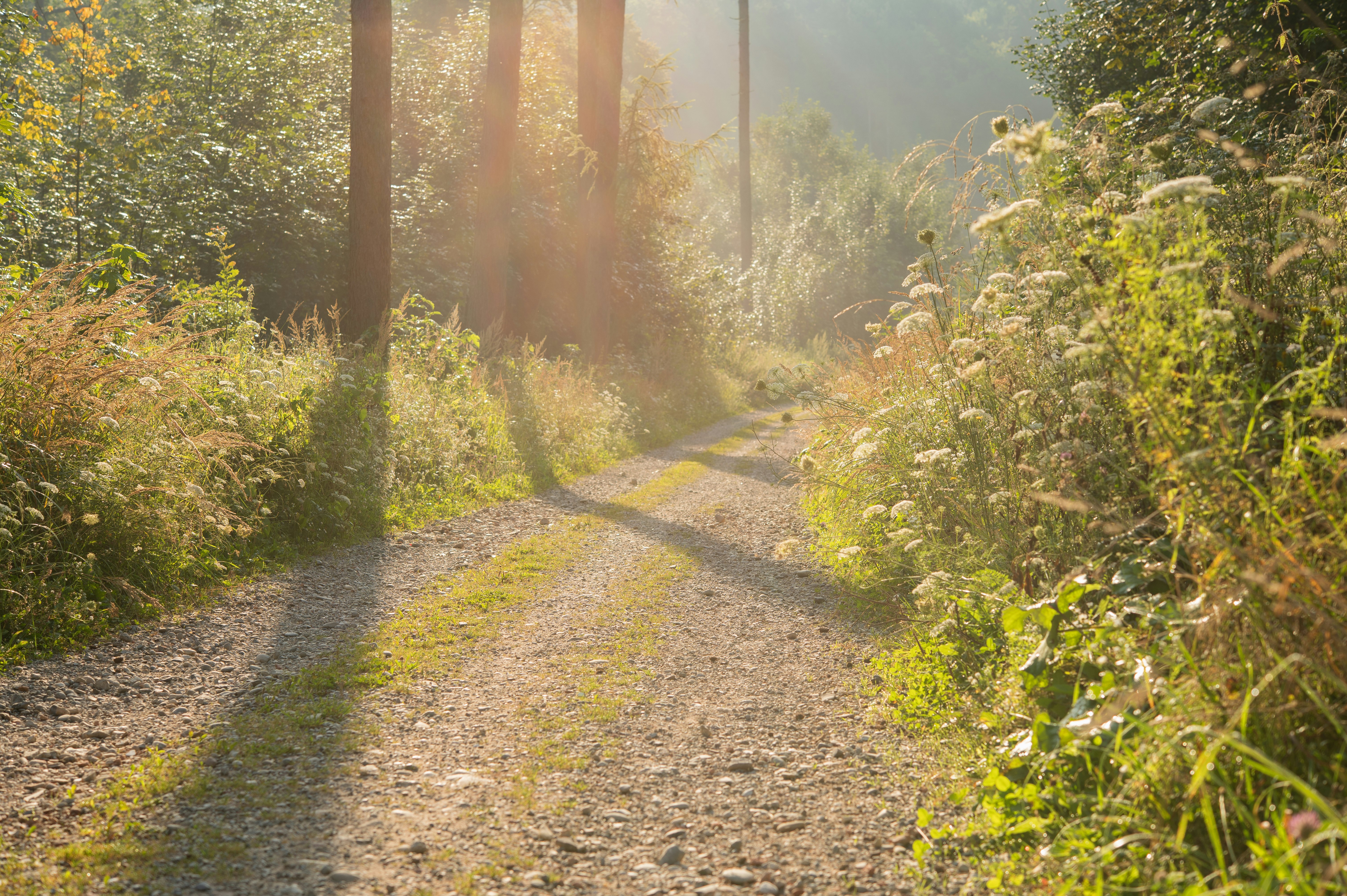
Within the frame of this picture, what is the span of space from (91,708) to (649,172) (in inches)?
709

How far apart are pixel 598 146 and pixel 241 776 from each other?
1633 centimetres

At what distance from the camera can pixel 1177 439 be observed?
268 cm

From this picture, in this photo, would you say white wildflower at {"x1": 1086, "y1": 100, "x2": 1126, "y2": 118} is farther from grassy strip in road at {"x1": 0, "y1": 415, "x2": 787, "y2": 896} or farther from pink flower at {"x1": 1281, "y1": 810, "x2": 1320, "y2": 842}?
grassy strip in road at {"x1": 0, "y1": 415, "x2": 787, "y2": 896}

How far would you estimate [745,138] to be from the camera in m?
34.4

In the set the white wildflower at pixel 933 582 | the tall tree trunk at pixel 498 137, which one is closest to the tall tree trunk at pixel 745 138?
the tall tree trunk at pixel 498 137

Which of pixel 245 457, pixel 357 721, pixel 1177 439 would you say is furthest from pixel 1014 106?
pixel 245 457

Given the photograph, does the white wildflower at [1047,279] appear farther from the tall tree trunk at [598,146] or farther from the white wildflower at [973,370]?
the tall tree trunk at [598,146]

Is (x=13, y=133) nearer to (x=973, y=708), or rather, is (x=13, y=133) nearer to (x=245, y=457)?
(x=245, y=457)

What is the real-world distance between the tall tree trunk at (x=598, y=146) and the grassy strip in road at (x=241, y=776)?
43.8 feet

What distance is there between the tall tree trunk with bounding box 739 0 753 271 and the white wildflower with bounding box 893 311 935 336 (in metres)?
28.5

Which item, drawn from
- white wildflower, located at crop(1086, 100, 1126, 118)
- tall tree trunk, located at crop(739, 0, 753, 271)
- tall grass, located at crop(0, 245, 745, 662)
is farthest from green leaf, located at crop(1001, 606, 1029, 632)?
tall tree trunk, located at crop(739, 0, 753, 271)

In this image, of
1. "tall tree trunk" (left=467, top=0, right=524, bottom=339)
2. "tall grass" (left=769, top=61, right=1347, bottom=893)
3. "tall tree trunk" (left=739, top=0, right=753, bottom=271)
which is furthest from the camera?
"tall tree trunk" (left=739, top=0, right=753, bottom=271)

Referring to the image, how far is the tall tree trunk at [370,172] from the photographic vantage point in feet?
34.9

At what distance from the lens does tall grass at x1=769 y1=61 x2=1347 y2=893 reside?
236cm
